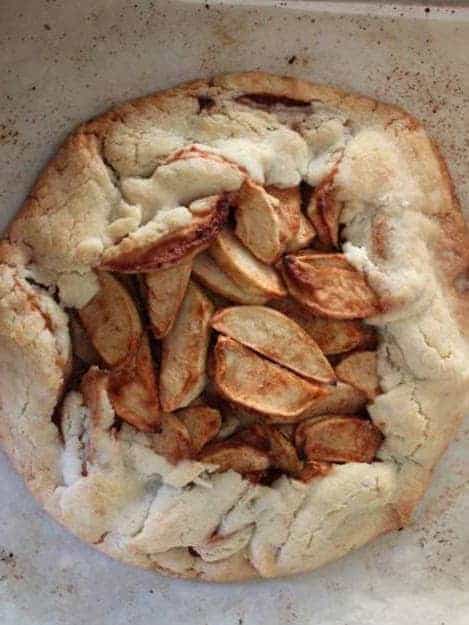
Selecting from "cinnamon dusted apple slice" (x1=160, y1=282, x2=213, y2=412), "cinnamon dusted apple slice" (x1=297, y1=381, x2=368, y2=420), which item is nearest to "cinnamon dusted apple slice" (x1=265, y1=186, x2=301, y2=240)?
"cinnamon dusted apple slice" (x1=160, y1=282, x2=213, y2=412)

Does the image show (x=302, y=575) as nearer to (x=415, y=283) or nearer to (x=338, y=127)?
(x=415, y=283)

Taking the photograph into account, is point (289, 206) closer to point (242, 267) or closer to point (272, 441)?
point (242, 267)

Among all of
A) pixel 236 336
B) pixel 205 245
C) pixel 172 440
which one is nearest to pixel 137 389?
pixel 172 440

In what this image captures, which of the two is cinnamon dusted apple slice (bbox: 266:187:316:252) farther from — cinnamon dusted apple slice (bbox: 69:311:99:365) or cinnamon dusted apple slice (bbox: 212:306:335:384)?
cinnamon dusted apple slice (bbox: 69:311:99:365)

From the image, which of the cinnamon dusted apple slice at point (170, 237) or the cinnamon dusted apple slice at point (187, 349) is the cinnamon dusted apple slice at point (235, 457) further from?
the cinnamon dusted apple slice at point (170, 237)

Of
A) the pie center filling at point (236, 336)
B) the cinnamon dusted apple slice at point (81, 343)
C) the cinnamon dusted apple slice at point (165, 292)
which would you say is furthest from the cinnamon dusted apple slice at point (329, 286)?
the cinnamon dusted apple slice at point (81, 343)

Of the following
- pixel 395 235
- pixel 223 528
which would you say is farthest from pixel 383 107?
pixel 223 528

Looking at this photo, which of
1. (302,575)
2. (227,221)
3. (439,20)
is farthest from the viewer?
(302,575)
